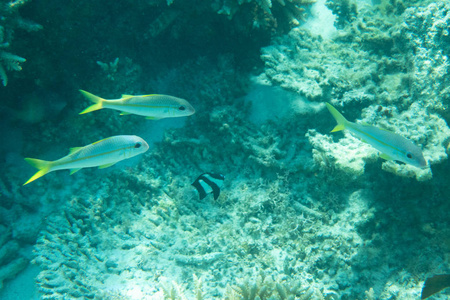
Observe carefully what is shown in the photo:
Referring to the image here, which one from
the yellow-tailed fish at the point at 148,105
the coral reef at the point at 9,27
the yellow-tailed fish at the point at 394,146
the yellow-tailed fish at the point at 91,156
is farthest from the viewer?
the coral reef at the point at 9,27

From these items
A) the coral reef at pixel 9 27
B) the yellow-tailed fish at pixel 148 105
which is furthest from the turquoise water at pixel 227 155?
the yellow-tailed fish at pixel 148 105

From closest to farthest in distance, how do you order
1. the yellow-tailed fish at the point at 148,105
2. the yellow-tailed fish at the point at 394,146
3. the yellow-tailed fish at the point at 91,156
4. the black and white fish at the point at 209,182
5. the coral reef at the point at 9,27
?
the yellow-tailed fish at the point at 394,146, the yellow-tailed fish at the point at 91,156, the yellow-tailed fish at the point at 148,105, the black and white fish at the point at 209,182, the coral reef at the point at 9,27

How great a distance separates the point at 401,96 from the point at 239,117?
9.81ft

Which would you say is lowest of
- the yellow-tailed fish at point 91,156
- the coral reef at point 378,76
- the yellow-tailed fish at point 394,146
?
the yellow-tailed fish at point 91,156

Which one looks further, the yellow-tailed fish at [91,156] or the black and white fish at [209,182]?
the black and white fish at [209,182]

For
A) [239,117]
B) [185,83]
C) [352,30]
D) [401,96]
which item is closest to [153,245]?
[239,117]

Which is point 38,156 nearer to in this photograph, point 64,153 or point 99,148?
point 64,153

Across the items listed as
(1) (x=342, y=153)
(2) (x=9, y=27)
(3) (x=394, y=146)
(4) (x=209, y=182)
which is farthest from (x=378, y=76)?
(2) (x=9, y=27)

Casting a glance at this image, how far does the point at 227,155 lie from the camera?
4816mm

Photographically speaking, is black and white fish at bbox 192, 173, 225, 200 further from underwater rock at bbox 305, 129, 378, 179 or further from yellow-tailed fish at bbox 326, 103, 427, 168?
yellow-tailed fish at bbox 326, 103, 427, 168

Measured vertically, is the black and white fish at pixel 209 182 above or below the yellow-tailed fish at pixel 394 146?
below

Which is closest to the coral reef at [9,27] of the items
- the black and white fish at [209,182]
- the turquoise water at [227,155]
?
the turquoise water at [227,155]

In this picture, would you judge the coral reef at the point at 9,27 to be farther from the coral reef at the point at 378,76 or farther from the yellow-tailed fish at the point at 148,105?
the coral reef at the point at 378,76

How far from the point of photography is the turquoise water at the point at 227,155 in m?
3.34
